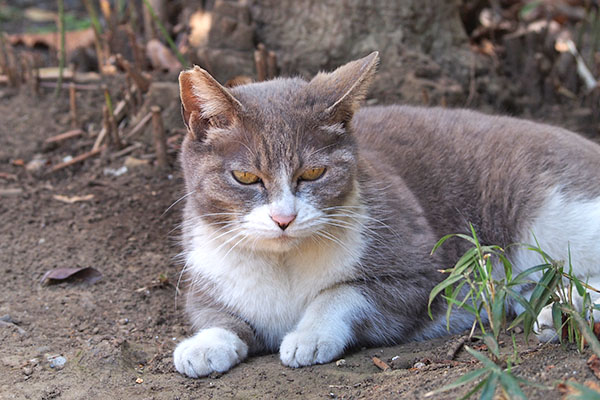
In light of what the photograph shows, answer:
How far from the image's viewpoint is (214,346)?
317 centimetres

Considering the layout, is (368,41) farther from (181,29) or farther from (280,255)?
(280,255)

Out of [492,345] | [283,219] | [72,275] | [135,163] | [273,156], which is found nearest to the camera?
[492,345]

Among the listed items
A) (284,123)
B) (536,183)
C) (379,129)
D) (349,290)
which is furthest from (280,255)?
(536,183)

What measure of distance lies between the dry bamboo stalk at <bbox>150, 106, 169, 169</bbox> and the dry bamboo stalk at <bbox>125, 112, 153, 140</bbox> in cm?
20

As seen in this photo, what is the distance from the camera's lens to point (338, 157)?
3.21 metres

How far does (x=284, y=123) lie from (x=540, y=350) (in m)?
1.40

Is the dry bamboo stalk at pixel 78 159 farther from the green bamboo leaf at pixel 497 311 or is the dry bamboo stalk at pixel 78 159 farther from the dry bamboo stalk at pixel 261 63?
the green bamboo leaf at pixel 497 311

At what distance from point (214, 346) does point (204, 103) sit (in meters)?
1.08

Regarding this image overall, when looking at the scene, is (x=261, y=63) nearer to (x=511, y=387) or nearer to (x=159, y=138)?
(x=159, y=138)

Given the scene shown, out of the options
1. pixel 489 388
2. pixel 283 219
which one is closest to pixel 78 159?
pixel 283 219

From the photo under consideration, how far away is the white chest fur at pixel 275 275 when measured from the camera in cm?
339

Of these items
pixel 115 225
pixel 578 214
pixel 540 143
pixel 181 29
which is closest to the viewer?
pixel 578 214

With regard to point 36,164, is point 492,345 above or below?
above

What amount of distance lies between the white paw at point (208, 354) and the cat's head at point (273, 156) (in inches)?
17.7
